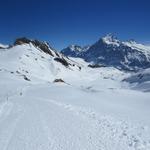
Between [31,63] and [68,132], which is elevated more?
[31,63]

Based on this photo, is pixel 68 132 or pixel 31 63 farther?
pixel 31 63

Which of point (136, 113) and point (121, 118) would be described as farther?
point (136, 113)

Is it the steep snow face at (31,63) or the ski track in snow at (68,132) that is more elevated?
the steep snow face at (31,63)

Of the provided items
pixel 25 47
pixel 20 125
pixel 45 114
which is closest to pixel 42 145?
pixel 20 125

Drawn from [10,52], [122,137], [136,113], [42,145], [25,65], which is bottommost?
[42,145]

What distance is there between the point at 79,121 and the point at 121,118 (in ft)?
13.5

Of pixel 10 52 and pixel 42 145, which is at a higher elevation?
pixel 10 52

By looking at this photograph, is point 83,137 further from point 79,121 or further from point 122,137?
point 79,121

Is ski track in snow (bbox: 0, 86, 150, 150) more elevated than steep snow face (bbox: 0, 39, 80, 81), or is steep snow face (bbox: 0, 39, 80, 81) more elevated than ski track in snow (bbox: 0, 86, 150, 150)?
steep snow face (bbox: 0, 39, 80, 81)

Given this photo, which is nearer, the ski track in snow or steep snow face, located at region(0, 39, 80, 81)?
the ski track in snow

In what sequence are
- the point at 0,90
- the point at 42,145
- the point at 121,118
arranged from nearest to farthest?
the point at 42,145, the point at 121,118, the point at 0,90

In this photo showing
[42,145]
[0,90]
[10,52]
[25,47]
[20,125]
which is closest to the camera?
[42,145]

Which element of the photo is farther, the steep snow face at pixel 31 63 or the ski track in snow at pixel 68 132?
the steep snow face at pixel 31 63

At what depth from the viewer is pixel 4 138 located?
53.6 ft
